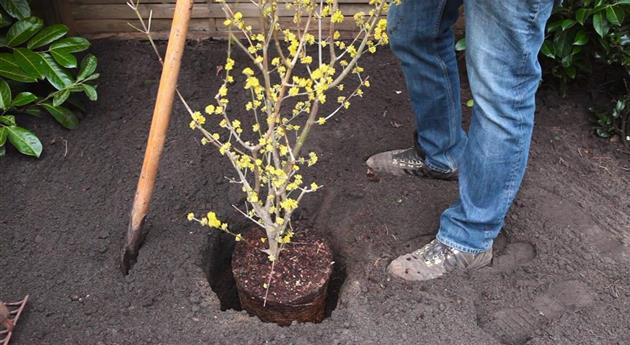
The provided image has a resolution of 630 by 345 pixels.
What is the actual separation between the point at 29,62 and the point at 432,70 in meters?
1.63

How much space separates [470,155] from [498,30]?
46 centimetres

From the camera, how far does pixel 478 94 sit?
2.01 metres

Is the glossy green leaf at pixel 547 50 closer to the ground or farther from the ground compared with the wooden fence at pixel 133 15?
farther from the ground

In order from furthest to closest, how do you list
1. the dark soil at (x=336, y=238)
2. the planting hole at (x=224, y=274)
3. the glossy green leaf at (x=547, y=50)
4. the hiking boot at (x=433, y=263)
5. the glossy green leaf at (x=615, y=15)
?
the glossy green leaf at (x=547, y=50) < the glossy green leaf at (x=615, y=15) < the planting hole at (x=224, y=274) < the hiking boot at (x=433, y=263) < the dark soil at (x=336, y=238)

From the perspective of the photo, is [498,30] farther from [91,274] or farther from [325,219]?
[91,274]

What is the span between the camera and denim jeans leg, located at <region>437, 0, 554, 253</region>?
184 cm

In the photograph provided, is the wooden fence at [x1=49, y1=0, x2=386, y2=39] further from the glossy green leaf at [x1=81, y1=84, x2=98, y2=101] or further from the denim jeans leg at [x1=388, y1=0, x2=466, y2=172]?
the denim jeans leg at [x1=388, y1=0, x2=466, y2=172]

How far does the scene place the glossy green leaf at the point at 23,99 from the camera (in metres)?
2.71

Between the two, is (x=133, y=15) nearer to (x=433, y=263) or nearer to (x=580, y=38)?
(x=433, y=263)

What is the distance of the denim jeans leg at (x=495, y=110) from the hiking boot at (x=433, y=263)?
30 millimetres

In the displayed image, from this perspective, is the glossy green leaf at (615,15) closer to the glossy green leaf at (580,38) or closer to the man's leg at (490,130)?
the glossy green leaf at (580,38)

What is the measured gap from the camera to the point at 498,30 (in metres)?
1.86

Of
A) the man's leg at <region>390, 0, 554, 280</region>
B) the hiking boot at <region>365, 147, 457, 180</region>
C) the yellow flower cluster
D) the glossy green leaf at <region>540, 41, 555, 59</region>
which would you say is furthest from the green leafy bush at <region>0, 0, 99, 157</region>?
the glossy green leaf at <region>540, 41, 555, 59</region>

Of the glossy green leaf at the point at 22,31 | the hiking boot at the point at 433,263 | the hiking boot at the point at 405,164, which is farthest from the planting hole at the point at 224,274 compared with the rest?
the glossy green leaf at the point at 22,31
